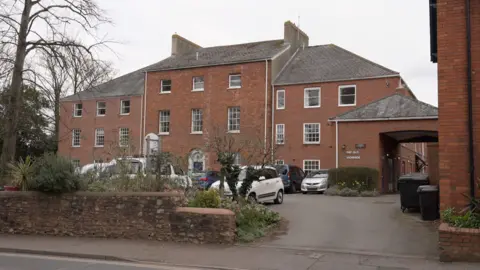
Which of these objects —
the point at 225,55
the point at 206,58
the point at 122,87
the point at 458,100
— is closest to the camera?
the point at 458,100

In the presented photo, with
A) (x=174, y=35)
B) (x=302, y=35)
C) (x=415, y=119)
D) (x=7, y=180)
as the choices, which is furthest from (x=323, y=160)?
(x=7, y=180)

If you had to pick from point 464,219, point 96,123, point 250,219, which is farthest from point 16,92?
point 96,123

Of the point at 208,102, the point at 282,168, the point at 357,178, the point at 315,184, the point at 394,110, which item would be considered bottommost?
the point at 315,184

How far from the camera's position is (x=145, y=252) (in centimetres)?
1072

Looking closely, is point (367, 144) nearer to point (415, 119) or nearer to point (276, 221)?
point (415, 119)

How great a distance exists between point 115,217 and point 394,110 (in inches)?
712

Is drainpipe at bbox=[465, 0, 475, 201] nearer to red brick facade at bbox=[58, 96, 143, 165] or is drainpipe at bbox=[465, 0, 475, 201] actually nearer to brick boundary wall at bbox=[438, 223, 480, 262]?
brick boundary wall at bbox=[438, 223, 480, 262]

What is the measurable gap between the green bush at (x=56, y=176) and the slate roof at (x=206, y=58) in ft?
70.9

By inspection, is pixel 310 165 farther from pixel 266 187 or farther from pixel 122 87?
pixel 122 87

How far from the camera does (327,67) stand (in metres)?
35.7

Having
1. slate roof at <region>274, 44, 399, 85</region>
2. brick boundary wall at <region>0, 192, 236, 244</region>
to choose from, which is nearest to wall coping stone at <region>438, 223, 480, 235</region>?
brick boundary wall at <region>0, 192, 236, 244</region>

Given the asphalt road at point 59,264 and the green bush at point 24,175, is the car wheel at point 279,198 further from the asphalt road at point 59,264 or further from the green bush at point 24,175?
the asphalt road at point 59,264

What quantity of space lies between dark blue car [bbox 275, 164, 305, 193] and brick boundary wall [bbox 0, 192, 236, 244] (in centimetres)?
1443

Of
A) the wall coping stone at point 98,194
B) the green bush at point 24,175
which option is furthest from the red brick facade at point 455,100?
the green bush at point 24,175
